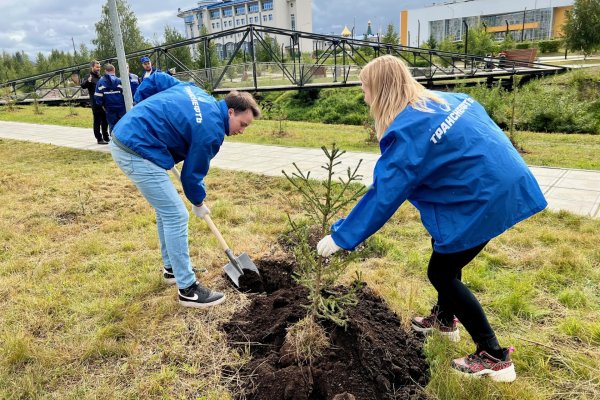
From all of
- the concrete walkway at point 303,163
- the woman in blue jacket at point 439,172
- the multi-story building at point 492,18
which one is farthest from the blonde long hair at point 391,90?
the multi-story building at point 492,18

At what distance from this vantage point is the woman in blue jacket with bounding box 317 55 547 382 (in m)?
1.87

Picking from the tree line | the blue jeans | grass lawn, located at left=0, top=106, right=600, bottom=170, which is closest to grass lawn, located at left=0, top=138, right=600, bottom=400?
the blue jeans

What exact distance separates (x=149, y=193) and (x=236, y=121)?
0.76m

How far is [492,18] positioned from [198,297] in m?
83.6

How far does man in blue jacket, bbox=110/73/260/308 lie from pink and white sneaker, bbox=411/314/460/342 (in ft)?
4.97

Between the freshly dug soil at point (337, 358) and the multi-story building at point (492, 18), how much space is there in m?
64.1

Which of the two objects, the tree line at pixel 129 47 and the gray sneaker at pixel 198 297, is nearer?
the gray sneaker at pixel 198 297

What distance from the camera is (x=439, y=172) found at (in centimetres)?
195

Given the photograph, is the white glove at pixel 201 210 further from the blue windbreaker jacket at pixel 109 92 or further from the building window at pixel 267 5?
the building window at pixel 267 5

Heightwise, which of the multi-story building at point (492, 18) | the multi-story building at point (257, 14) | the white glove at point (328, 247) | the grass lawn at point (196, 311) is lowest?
the grass lawn at point (196, 311)

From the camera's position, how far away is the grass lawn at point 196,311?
2.40 metres

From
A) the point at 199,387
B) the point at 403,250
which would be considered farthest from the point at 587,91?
the point at 199,387

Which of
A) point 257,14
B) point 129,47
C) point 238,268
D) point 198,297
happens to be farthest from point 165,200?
point 257,14

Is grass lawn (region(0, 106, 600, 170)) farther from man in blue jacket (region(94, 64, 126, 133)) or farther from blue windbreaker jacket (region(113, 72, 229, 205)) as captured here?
blue windbreaker jacket (region(113, 72, 229, 205))
